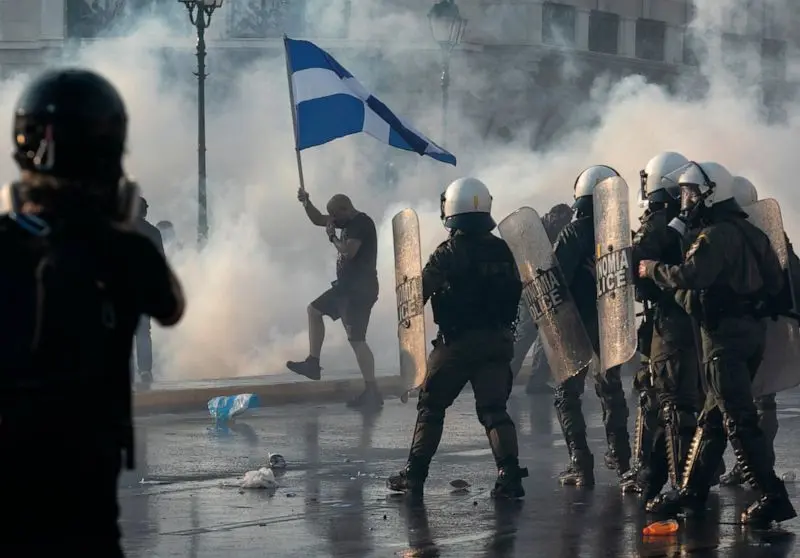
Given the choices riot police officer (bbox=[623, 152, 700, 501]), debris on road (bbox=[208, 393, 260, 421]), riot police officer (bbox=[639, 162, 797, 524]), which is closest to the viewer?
riot police officer (bbox=[639, 162, 797, 524])

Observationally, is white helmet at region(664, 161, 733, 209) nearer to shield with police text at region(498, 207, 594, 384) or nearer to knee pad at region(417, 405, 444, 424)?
shield with police text at region(498, 207, 594, 384)

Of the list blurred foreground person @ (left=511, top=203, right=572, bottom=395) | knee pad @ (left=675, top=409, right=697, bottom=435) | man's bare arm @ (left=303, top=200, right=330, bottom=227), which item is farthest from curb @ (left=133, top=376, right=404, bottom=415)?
knee pad @ (left=675, top=409, right=697, bottom=435)

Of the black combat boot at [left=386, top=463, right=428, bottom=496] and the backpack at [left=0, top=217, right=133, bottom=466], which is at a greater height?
the backpack at [left=0, top=217, right=133, bottom=466]

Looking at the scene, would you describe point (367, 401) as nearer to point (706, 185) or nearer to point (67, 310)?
point (706, 185)

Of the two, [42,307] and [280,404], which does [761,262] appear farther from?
[280,404]

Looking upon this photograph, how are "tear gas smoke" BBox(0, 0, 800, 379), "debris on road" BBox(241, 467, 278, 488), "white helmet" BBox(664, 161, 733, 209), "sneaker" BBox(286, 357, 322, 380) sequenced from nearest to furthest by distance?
"white helmet" BBox(664, 161, 733, 209)
"debris on road" BBox(241, 467, 278, 488)
"sneaker" BBox(286, 357, 322, 380)
"tear gas smoke" BBox(0, 0, 800, 379)

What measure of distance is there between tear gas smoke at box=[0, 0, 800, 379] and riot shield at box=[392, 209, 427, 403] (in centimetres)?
762

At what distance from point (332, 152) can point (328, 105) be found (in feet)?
44.9

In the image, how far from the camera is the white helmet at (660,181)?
766cm

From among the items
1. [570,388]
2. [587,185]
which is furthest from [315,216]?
[570,388]

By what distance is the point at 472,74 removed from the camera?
32281mm

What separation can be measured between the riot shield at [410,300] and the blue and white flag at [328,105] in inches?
164

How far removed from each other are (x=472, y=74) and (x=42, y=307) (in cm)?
2979

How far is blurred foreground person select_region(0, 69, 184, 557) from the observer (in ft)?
9.20
